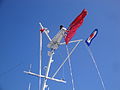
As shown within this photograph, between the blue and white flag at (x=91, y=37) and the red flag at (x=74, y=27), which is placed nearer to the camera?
the red flag at (x=74, y=27)

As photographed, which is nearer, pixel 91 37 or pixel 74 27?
pixel 74 27

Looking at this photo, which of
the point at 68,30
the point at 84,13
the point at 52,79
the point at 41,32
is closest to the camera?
the point at 84,13

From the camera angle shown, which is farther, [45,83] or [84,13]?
[45,83]

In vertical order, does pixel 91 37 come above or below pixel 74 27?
above

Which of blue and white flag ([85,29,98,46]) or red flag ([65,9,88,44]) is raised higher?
blue and white flag ([85,29,98,46])

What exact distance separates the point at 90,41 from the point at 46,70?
4451 mm

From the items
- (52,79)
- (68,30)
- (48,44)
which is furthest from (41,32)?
(52,79)

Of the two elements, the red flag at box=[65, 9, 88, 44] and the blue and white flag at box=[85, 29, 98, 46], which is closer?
the red flag at box=[65, 9, 88, 44]

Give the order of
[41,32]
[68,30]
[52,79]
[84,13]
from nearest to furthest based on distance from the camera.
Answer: [84,13] < [68,30] < [52,79] < [41,32]

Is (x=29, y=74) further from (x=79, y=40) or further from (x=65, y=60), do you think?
(x=79, y=40)

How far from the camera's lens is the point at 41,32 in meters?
15.6

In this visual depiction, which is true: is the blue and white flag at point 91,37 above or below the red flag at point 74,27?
above

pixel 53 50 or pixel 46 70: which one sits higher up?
pixel 53 50

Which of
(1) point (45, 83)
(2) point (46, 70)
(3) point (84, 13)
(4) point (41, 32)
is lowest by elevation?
(1) point (45, 83)
